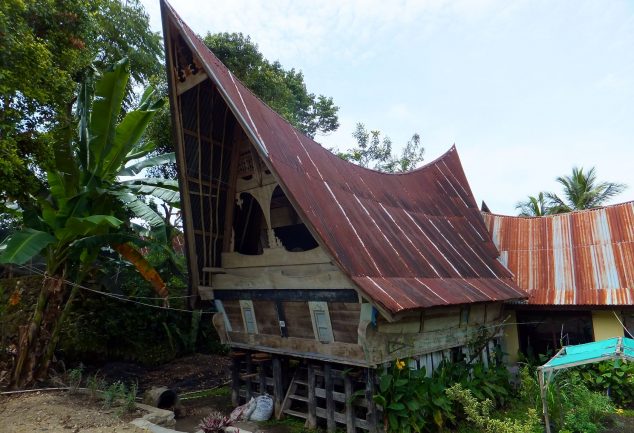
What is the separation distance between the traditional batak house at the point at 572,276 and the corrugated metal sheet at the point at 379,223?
710 mm

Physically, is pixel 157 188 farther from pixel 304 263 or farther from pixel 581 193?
pixel 581 193

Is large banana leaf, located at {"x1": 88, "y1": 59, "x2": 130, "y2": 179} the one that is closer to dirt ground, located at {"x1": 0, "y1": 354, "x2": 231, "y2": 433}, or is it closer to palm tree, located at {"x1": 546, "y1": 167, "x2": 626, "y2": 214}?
dirt ground, located at {"x1": 0, "y1": 354, "x2": 231, "y2": 433}

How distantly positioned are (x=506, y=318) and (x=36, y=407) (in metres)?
9.92

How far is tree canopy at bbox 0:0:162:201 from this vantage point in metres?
7.42

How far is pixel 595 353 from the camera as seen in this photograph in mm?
6219

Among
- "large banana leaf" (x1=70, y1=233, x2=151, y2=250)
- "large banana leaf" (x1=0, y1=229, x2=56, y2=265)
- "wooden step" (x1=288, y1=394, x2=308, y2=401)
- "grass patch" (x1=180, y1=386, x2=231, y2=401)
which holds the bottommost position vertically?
"grass patch" (x1=180, y1=386, x2=231, y2=401)

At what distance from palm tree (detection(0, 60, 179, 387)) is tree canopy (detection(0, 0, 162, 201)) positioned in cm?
52

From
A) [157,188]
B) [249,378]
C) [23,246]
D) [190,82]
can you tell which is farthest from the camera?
[157,188]

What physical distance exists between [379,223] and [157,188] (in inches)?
195

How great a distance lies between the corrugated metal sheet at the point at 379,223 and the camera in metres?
6.44

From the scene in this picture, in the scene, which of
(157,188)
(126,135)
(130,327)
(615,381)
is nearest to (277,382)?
(157,188)

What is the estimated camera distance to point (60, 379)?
8242mm

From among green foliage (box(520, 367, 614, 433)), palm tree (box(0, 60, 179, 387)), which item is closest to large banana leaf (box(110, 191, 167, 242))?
palm tree (box(0, 60, 179, 387))

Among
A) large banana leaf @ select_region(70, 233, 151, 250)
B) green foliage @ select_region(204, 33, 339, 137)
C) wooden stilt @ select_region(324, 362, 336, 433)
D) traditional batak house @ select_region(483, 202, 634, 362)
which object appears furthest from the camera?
green foliage @ select_region(204, 33, 339, 137)
